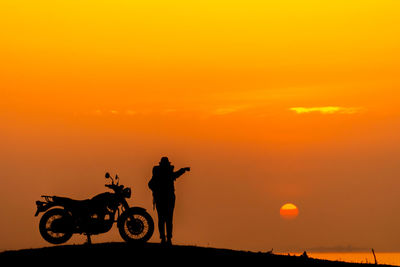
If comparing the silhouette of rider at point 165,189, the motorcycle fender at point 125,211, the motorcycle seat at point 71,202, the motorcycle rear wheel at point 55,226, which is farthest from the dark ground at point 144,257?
the motorcycle seat at point 71,202

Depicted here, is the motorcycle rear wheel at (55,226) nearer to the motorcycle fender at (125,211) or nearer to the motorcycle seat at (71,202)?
the motorcycle seat at (71,202)

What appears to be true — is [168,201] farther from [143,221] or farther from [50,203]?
[50,203]

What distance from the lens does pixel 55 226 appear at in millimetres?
30016

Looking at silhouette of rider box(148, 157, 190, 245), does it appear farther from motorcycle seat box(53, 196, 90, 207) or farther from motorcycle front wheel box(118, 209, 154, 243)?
motorcycle seat box(53, 196, 90, 207)

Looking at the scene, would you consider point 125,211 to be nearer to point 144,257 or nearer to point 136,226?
point 136,226

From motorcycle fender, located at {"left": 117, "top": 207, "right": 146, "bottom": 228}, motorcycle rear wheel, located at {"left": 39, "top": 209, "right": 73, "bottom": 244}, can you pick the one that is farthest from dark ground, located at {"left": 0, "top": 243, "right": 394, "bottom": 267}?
motorcycle rear wheel, located at {"left": 39, "top": 209, "right": 73, "bottom": 244}

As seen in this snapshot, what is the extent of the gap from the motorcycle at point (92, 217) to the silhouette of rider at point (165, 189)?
0.74 metres

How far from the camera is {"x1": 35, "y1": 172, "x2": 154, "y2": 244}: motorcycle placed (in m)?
29.9

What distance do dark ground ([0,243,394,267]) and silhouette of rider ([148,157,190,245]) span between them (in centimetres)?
113

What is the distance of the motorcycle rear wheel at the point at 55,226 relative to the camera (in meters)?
30.0

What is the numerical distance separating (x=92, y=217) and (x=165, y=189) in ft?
9.36

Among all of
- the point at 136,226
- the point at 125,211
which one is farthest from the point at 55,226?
the point at 136,226

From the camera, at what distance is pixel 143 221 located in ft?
98.0

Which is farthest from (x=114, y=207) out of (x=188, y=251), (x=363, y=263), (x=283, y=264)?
(x=363, y=263)
